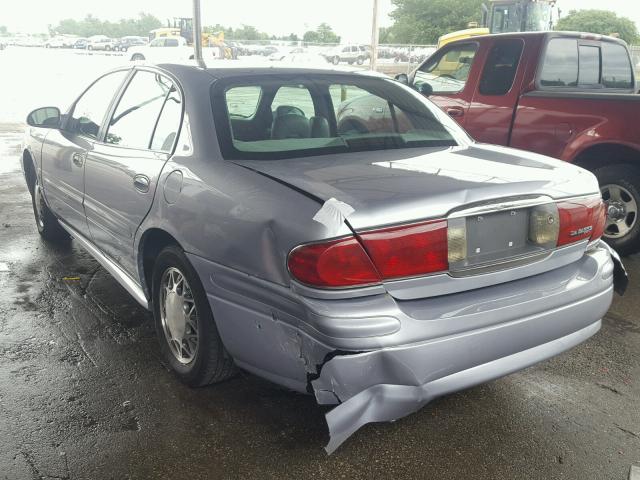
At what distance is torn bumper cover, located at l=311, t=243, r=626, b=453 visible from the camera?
6.89 ft

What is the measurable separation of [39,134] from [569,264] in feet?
13.2

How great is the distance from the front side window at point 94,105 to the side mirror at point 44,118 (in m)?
0.17

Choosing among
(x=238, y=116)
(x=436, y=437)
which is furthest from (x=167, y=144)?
(x=436, y=437)

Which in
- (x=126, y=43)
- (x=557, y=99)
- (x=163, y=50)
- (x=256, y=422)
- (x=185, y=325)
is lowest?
(x=256, y=422)

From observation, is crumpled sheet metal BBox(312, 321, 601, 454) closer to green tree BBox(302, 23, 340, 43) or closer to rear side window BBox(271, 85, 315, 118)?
rear side window BBox(271, 85, 315, 118)

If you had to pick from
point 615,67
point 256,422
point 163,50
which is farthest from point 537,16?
point 163,50

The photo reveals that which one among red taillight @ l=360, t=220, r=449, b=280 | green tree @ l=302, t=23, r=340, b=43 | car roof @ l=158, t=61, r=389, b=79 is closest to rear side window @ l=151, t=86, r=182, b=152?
car roof @ l=158, t=61, r=389, b=79

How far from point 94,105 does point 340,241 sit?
2.76 meters

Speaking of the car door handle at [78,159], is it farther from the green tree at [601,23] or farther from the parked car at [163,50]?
the green tree at [601,23]

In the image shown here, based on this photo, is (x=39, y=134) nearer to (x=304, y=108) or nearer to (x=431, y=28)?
(x=304, y=108)

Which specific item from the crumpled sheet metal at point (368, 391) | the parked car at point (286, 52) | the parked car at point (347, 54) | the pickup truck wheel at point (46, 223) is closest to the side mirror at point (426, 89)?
the pickup truck wheel at point (46, 223)

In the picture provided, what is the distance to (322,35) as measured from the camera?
7469 cm

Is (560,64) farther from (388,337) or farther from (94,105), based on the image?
(388,337)

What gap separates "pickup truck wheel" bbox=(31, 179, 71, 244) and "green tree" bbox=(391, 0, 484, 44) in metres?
53.3
